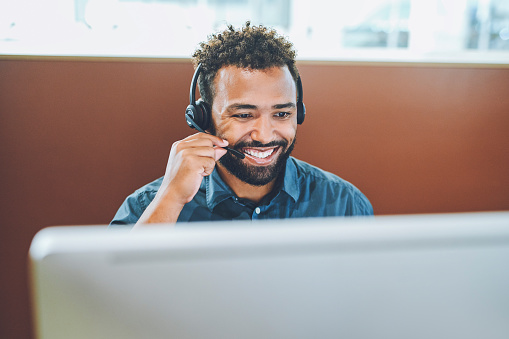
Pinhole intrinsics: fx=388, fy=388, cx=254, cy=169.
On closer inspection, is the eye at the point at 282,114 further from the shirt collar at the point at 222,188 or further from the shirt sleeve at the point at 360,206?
the shirt sleeve at the point at 360,206

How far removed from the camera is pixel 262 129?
1.25 meters

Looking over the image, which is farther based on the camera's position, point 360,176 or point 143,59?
point 360,176

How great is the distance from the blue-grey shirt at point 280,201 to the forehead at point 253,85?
25cm

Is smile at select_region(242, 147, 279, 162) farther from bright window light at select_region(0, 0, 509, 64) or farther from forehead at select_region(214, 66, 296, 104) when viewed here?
bright window light at select_region(0, 0, 509, 64)

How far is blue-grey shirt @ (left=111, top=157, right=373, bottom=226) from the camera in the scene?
48.8 inches

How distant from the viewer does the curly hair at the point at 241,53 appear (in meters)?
1.24

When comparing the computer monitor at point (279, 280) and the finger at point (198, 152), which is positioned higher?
the computer monitor at point (279, 280)

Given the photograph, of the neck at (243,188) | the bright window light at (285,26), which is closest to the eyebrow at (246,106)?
the neck at (243,188)

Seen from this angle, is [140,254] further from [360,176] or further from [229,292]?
[360,176]

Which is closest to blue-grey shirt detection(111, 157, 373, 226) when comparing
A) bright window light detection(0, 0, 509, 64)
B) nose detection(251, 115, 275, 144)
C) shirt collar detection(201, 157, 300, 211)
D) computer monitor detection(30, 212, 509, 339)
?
shirt collar detection(201, 157, 300, 211)

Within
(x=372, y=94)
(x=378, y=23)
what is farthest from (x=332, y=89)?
(x=378, y=23)

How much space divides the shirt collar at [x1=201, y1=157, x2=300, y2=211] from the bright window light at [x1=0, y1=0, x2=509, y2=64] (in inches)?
19.2

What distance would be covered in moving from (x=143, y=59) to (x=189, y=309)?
1292mm

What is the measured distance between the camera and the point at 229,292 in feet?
0.96
